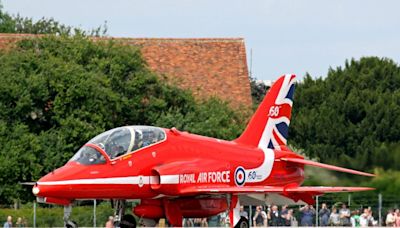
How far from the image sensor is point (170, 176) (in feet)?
92.0

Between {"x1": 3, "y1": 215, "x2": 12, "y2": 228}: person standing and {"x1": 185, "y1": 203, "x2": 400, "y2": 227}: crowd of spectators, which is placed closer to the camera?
{"x1": 3, "y1": 215, "x2": 12, "y2": 228}: person standing

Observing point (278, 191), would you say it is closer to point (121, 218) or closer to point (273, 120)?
point (121, 218)

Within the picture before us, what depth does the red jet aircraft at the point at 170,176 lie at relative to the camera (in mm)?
27047

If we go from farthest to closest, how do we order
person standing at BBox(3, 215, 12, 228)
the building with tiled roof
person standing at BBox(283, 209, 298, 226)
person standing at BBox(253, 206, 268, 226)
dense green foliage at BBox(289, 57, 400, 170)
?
the building with tiled roof → dense green foliage at BBox(289, 57, 400, 170) → person standing at BBox(283, 209, 298, 226) → person standing at BBox(253, 206, 268, 226) → person standing at BBox(3, 215, 12, 228)

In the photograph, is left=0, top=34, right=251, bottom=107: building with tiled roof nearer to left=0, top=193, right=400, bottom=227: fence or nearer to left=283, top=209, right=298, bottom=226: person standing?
left=0, top=193, right=400, bottom=227: fence

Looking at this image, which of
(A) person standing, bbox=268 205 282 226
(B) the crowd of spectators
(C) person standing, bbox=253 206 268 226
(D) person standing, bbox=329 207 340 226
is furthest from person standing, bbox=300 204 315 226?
(C) person standing, bbox=253 206 268 226

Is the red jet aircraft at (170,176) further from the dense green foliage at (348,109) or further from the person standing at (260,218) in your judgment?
the dense green foliage at (348,109)

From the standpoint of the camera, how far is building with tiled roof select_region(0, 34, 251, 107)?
62.5 m

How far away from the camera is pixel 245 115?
57312 mm

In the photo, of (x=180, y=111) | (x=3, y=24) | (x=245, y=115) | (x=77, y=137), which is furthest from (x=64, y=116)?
(x=3, y=24)

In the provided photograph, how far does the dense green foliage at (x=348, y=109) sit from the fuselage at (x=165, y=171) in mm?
21626

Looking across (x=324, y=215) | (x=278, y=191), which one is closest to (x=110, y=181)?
(x=278, y=191)

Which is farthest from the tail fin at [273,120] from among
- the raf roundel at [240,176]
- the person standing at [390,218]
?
the person standing at [390,218]

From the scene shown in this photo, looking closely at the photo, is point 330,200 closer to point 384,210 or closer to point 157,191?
point 384,210
